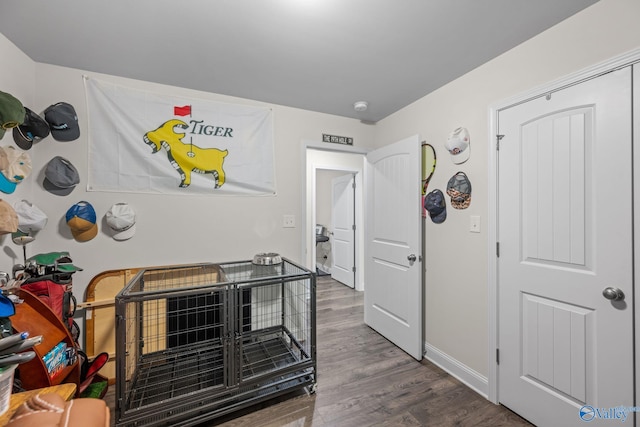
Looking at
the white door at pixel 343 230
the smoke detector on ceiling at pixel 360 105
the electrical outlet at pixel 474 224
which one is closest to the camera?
the electrical outlet at pixel 474 224

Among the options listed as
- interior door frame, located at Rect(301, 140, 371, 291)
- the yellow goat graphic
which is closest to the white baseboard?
interior door frame, located at Rect(301, 140, 371, 291)

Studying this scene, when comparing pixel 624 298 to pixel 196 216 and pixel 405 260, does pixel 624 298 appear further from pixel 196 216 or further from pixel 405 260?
pixel 196 216

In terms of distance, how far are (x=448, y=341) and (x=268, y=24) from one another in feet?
8.94

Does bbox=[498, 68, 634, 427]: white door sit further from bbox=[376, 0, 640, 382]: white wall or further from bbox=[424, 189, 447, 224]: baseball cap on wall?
bbox=[424, 189, 447, 224]: baseball cap on wall

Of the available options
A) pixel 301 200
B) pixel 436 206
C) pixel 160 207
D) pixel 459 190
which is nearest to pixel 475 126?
pixel 459 190

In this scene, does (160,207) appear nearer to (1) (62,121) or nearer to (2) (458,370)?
(1) (62,121)

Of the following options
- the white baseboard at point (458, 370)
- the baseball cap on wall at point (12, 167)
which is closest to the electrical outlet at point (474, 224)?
the white baseboard at point (458, 370)

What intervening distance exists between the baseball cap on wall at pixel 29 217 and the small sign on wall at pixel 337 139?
240 cm

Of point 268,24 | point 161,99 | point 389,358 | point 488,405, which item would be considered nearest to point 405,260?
point 389,358

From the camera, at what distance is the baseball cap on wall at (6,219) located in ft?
4.53

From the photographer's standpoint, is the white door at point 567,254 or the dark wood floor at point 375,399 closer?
the white door at point 567,254

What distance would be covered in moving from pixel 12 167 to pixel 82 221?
486 mm

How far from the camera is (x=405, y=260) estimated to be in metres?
2.54

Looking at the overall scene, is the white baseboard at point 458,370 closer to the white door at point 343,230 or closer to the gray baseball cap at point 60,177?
the white door at point 343,230
